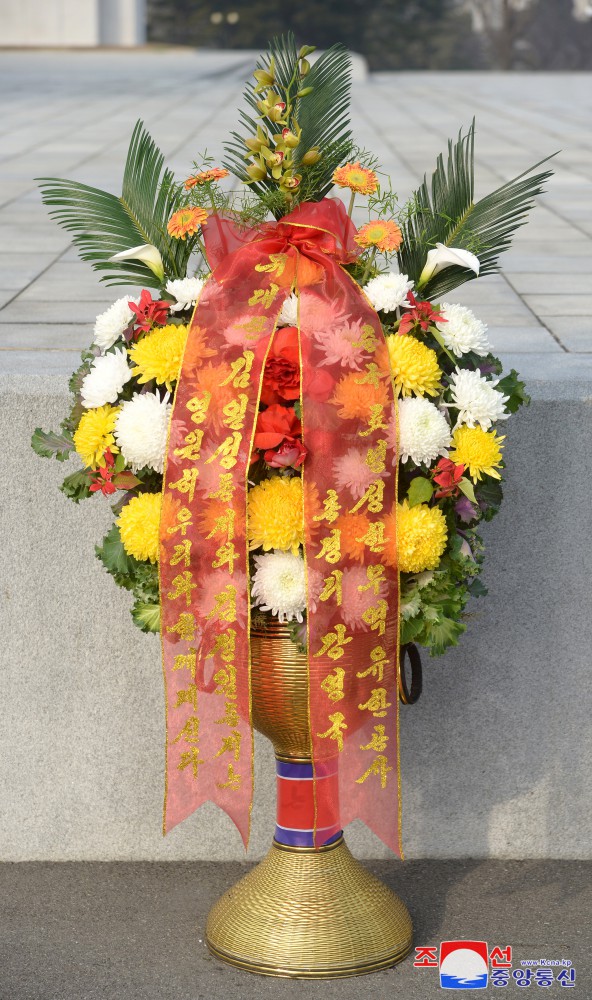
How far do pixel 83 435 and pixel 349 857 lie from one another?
1158 mm

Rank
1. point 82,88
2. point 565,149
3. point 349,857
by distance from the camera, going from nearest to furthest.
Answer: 1. point 349,857
2. point 565,149
3. point 82,88

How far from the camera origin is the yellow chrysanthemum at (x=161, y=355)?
9.10 feet

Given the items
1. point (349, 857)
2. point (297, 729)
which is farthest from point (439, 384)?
point (349, 857)

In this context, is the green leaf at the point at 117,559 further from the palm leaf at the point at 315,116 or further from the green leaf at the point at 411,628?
the palm leaf at the point at 315,116

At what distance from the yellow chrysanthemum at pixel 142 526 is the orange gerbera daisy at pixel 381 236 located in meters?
0.68

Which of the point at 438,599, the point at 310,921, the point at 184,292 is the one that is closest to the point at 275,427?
the point at 184,292

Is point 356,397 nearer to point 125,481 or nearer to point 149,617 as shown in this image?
point 125,481

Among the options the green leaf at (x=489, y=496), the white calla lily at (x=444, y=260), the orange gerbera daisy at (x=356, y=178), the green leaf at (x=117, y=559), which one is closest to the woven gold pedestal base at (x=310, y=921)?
the green leaf at (x=117, y=559)

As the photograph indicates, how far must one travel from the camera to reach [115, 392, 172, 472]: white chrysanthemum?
8.97 feet

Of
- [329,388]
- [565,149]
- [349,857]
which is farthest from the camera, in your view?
[565,149]

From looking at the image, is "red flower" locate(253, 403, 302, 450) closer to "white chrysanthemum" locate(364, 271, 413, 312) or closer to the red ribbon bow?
the red ribbon bow

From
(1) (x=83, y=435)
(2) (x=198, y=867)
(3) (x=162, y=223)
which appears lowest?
(2) (x=198, y=867)

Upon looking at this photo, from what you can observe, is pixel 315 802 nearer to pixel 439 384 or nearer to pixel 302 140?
pixel 439 384

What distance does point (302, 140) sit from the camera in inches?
114
